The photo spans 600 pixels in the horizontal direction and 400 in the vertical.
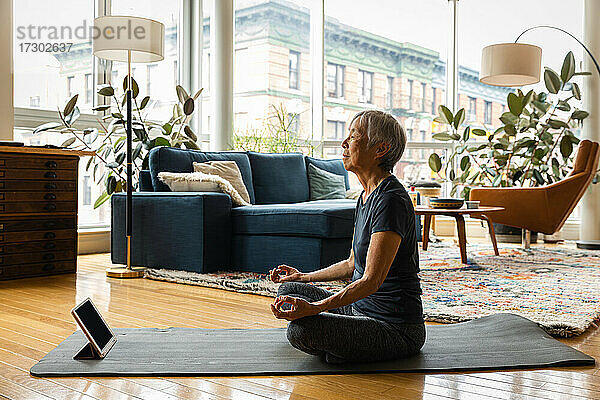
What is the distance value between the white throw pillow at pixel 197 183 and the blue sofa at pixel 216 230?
4.0 inches

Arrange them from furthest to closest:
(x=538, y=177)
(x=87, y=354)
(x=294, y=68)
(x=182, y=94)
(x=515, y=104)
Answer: (x=294, y=68), (x=515, y=104), (x=538, y=177), (x=182, y=94), (x=87, y=354)

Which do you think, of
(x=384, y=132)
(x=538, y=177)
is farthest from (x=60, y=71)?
(x=538, y=177)

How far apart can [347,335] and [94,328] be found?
936 mm

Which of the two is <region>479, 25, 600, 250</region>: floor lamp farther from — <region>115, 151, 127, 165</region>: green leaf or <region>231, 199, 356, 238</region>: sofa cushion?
<region>115, 151, 127, 165</region>: green leaf

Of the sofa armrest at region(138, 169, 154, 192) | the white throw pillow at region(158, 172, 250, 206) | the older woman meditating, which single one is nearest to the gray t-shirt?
the older woman meditating

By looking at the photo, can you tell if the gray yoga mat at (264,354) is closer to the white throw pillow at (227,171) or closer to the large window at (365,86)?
the white throw pillow at (227,171)

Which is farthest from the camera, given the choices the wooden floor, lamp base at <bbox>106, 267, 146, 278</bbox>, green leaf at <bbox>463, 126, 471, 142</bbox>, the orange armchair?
green leaf at <bbox>463, 126, 471, 142</bbox>

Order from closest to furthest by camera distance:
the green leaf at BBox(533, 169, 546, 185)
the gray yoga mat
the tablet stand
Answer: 1. the gray yoga mat
2. the tablet stand
3. the green leaf at BBox(533, 169, 546, 185)

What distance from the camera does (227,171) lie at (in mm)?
4965

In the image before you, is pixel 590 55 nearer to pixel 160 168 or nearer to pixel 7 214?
pixel 160 168

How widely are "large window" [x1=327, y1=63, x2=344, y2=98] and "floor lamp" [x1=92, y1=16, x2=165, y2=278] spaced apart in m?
3.64

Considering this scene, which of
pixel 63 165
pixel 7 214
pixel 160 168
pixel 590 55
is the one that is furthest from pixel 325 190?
pixel 590 55

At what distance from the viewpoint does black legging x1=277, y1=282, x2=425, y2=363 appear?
6.73ft

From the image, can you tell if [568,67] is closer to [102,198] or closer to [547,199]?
[547,199]
